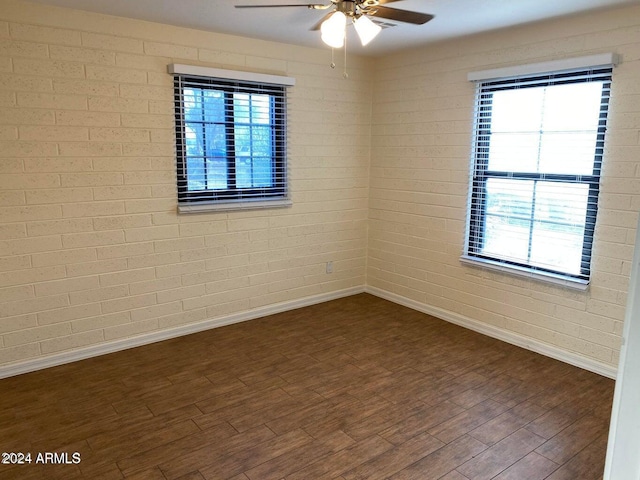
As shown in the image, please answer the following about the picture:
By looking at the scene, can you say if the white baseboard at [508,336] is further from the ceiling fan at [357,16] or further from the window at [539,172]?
the ceiling fan at [357,16]

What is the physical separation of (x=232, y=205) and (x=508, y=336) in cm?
260

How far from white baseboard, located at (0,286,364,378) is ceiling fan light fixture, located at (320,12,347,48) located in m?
2.63

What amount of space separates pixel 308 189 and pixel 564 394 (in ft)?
8.98

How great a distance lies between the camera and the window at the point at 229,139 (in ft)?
12.2

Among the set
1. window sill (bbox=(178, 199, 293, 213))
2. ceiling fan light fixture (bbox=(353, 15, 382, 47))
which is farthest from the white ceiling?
window sill (bbox=(178, 199, 293, 213))

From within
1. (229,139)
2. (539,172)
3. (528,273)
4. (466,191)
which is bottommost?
(528,273)

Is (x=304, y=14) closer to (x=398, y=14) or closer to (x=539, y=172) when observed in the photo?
(x=398, y=14)

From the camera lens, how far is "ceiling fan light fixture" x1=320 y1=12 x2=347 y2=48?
7.77 feet

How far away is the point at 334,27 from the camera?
2.40m

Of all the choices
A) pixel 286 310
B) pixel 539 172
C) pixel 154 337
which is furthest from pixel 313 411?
pixel 539 172

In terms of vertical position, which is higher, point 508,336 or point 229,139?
point 229,139

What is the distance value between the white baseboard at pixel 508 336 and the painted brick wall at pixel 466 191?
19 mm

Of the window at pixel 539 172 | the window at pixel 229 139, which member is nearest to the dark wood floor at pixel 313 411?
the window at pixel 539 172

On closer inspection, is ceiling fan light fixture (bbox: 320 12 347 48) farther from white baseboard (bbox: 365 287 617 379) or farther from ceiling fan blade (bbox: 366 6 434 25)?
white baseboard (bbox: 365 287 617 379)
